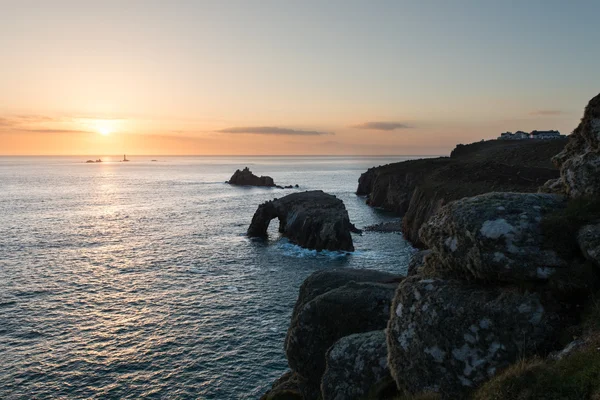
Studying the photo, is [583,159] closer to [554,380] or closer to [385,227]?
[554,380]

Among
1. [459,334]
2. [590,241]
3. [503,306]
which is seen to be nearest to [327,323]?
[459,334]

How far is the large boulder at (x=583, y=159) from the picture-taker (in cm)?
1387

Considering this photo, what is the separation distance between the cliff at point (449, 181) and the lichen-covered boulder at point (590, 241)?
34234 millimetres

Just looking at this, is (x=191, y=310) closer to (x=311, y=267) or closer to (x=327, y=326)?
(x=311, y=267)

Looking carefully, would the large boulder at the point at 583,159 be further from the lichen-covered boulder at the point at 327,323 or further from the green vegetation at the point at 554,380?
the lichen-covered boulder at the point at 327,323

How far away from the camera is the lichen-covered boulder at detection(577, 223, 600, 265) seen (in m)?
11.8

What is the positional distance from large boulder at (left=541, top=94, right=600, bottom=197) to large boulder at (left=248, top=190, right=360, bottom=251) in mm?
61120

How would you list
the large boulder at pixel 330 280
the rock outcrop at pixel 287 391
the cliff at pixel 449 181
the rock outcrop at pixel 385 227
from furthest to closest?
1. the rock outcrop at pixel 385 227
2. the cliff at pixel 449 181
3. the large boulder at pixel 330 280
4. the rock outcrop at pixel 287 391

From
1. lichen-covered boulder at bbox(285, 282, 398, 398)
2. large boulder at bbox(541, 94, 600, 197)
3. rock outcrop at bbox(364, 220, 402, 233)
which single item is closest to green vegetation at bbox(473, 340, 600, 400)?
large boulder at bbox(541, 94, 600, 197)

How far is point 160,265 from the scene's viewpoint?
2603 inches

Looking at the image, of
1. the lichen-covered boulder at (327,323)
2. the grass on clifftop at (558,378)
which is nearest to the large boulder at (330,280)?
the lichen-covered boulder at (327,323)

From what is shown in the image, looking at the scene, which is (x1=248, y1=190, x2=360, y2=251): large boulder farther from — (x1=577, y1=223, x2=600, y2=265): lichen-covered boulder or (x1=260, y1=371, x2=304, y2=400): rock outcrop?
(x1=577, y1=223, x2=600, y2=265): lichen-covered boulder

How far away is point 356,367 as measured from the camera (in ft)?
58.4

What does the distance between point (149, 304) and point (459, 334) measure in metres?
44.2
